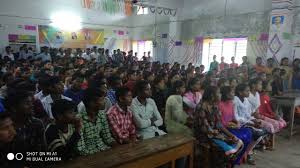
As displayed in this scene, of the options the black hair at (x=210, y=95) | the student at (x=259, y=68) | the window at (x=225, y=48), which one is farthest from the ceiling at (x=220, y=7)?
the black hair at (x=210, y=95)

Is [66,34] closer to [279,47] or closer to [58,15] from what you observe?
[58,15]

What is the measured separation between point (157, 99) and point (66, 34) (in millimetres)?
8929

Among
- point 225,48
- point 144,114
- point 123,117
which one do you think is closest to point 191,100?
point 144,114

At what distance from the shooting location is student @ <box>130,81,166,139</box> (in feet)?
9.07

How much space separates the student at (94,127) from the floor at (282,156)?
197 centimetres

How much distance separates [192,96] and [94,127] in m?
1.85

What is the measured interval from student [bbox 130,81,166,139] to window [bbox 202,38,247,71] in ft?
23.1

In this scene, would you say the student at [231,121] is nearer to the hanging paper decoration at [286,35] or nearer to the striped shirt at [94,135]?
the striped shirt at [94,135]

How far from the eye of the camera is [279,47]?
7.25m

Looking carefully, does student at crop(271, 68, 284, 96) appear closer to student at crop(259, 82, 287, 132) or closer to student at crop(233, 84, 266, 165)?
student at crop(259, 82, 287, 132)

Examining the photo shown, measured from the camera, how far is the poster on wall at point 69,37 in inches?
437

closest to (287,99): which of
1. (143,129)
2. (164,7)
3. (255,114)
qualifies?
(255,114)

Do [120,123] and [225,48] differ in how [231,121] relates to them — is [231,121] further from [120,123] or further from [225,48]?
[225,48]

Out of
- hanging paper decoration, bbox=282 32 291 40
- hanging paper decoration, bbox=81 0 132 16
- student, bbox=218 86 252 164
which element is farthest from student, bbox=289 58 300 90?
hanging paper decoration, bbox=81 0 132 16
